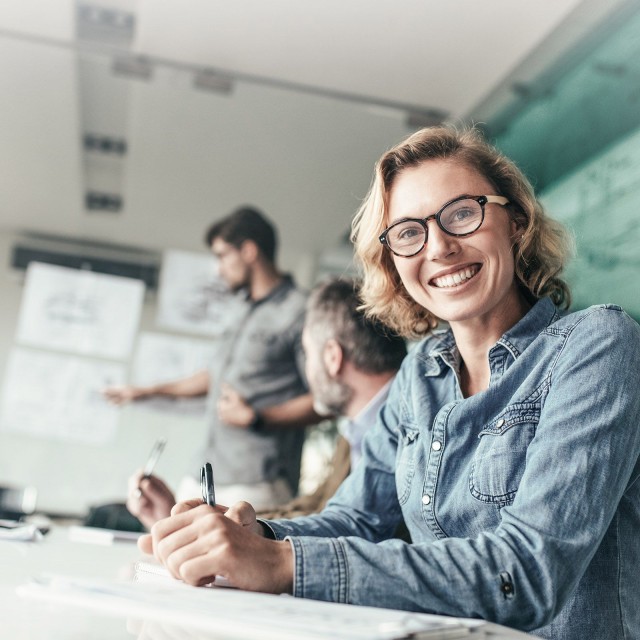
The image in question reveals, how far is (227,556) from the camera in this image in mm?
803

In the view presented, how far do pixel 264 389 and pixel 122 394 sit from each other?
2.61 ft

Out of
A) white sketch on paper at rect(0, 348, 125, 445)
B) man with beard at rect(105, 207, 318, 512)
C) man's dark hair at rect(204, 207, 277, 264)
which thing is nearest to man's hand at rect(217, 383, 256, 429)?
man with beard at rect(105, 207, 318, 512)

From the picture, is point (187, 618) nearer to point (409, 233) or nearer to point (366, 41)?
point (409, 233)

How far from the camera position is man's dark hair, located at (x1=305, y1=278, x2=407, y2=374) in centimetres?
207

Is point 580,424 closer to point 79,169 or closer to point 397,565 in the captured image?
point 397,565

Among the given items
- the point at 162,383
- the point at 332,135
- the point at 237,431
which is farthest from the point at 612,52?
the point at 162,383

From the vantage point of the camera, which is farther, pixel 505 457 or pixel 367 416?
pixel 367 416

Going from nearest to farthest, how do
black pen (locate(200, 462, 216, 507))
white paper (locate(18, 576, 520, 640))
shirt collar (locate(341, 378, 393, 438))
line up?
1. white paper (locate(18, 576, 520, 640))
2. black pen (locate(200, 462, 216, 507))
3. shirt collar (locate(341, 378, 393, 438))

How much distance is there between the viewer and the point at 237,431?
140 inches

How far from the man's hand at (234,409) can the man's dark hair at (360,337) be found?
4.56 feet

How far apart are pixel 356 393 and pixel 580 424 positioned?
1.19 meters

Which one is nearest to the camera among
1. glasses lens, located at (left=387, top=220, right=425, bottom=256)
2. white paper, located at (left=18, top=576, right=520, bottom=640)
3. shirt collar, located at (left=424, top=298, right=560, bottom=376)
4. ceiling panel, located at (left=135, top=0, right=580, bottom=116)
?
white paper, located at (left=18, top=576, right=520, bottom=640)

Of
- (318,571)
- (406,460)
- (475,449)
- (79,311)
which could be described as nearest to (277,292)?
(79,311)

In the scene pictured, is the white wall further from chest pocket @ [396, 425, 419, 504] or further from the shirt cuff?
the shirt cuff
